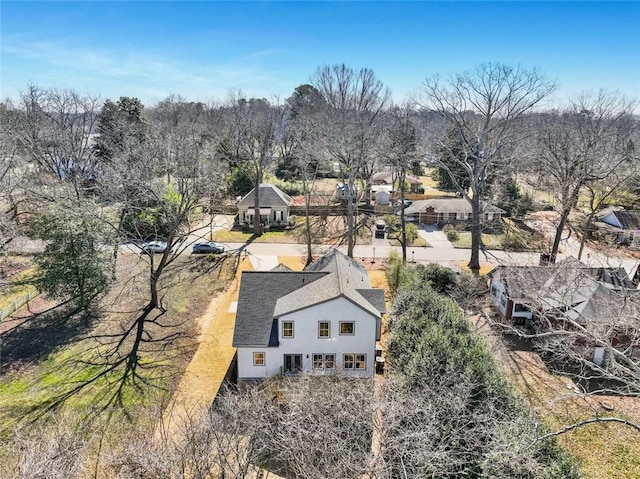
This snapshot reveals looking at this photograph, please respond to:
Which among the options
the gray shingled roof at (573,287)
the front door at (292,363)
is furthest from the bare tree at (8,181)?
the gray shingled roof at (573,287)

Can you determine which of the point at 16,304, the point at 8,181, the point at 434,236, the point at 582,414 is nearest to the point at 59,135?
the point at 8,181

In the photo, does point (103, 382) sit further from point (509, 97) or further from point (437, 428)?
point (509, 97)

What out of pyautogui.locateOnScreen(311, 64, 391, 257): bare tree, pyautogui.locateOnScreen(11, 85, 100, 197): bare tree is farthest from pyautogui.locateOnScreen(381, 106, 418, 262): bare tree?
pyautogui.locateOnScreen(11, 85, 100, 197): bare tree

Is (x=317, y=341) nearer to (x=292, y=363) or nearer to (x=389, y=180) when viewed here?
(x=292, y=363)

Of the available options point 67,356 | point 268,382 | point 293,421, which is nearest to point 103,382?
point 67,356

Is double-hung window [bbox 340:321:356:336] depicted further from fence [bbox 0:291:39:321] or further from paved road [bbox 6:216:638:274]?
fence [bbox 0:291:39:321]
